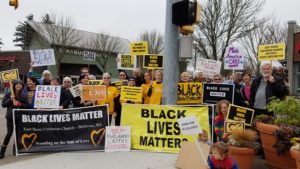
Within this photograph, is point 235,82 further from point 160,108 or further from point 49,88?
point 49,88

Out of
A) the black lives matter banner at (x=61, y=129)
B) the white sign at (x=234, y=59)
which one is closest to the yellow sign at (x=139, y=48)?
the white sign at (x=234, y=59)

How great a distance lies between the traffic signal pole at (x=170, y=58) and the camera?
922cm

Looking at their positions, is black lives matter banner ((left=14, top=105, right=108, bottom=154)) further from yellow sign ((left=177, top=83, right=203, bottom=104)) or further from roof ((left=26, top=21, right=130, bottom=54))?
roof ((left=26, top=21, right=130, bottom=54))

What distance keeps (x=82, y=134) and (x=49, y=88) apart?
131cm

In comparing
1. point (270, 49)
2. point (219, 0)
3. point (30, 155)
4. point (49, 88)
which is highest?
point (219, 0)

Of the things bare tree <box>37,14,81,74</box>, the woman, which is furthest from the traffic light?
bare tree <box>37,14,81,74</box>

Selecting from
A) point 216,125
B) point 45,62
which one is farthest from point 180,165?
point 45,62

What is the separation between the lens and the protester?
10102mm

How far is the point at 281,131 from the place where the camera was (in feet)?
22.5

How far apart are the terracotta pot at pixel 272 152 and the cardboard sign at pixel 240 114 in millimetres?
652

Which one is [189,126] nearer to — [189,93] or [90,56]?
[189,93]

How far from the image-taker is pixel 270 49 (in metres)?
10.4

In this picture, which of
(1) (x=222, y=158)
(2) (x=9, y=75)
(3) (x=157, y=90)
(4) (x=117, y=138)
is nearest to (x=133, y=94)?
(3) (x=157, y=90)

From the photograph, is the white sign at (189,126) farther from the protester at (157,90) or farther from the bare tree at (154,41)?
the bare tree at (154,41)
